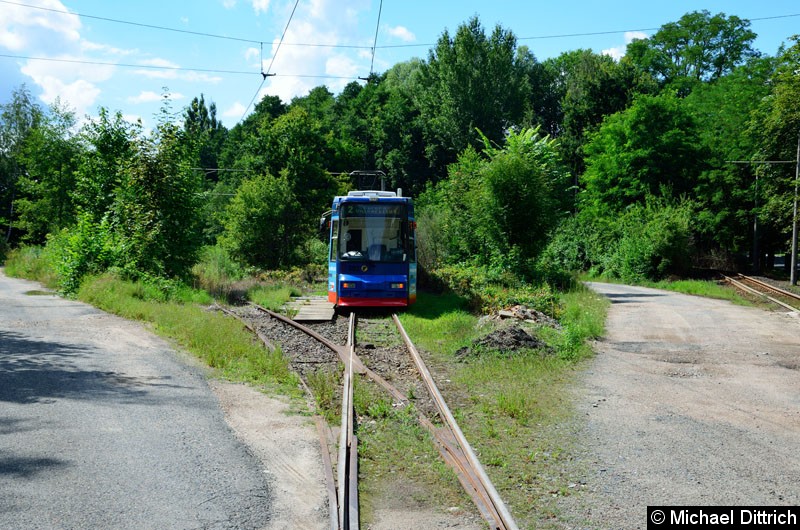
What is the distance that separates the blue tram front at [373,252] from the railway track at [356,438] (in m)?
5.14

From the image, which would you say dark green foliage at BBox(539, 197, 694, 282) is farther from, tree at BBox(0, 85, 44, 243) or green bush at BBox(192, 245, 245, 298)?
tree at BBox(0, 85, 44, 243)

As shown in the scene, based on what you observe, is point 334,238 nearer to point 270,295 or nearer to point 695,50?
point 270,295

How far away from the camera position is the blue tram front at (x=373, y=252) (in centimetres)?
1953

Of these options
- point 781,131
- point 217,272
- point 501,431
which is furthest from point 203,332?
point 781,131

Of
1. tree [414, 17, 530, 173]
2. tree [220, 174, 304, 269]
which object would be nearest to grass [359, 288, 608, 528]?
tree [220, 174, 304, 269]

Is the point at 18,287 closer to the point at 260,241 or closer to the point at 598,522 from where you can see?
the point at 260,241

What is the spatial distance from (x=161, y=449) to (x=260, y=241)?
28864 mm

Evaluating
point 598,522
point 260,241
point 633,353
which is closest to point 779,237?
point 260,241

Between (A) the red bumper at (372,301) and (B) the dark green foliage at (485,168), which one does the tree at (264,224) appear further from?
(A) the red bumper at (372,301)

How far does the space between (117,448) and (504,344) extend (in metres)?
8.10

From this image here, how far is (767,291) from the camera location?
31.8 m

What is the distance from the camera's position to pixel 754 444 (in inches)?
291

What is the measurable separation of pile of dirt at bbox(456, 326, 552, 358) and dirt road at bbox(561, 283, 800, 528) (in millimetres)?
1233

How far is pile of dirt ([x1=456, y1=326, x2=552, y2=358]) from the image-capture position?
13.1 meters
